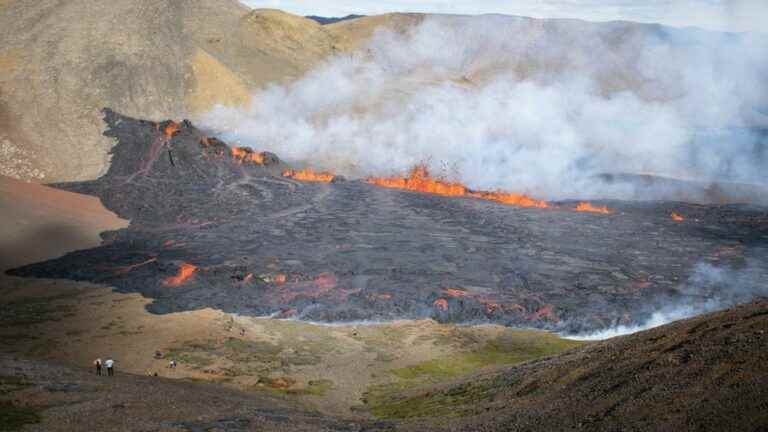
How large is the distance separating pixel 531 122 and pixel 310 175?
117 feet

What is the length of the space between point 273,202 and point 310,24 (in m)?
77.6

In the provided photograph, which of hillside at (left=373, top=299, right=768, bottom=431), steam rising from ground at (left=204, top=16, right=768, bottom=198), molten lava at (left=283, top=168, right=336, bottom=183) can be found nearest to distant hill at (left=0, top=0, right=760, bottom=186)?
steam rising from ground at (left=204, top=16, right=768, bottom=198)

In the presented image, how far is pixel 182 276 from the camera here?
52781 millimetres

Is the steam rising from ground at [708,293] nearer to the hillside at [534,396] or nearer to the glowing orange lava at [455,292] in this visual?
the glowing orange lava at [455,292]

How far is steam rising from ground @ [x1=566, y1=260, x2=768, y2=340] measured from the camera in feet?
139

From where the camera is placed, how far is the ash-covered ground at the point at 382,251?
153 feet

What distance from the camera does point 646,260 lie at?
5444cm

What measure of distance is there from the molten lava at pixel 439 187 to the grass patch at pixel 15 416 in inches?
2290

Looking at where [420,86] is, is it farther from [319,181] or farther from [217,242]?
[217,242]

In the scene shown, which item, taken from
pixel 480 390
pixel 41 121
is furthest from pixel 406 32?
pixel 480 390

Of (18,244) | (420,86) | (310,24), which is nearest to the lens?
(18,244)

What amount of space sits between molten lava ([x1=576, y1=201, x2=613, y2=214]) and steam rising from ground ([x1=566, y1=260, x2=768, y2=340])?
21989 millimetres

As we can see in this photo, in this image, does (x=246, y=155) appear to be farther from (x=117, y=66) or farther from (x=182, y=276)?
(x=182, y=276)

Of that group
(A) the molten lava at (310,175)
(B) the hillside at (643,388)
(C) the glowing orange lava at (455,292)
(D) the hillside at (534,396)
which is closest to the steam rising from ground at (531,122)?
(A) the molten lava at (310,175)
